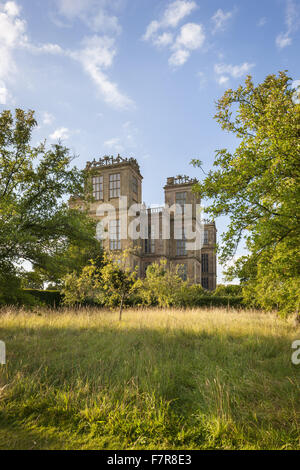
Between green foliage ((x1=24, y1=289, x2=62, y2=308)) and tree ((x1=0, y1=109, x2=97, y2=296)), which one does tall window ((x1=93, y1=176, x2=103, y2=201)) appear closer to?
green foliage ((x1=24, y1=289, x2=62, y2=308))

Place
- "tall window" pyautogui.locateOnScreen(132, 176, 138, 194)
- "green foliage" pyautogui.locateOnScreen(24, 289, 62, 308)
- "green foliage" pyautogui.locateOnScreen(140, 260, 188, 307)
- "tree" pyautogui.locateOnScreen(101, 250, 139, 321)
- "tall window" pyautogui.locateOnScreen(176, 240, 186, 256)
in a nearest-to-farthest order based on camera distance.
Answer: "tree" pyautogui.locateOnScreen(101, 250, 139, 321), "green foliage" pyautogui.locateOnScreen(140, 260, 188, 307), "green foliage" pyautogui.locateOnScreen(24, 289, 62, 308), "tall window" pyautogui.locateOnScreen(132, 176, 138, 194), "tall window" pyautogui.locateOnScreen(176, 240, 186, 256)

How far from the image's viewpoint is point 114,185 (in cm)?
3109

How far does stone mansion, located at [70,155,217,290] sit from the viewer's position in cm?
3053

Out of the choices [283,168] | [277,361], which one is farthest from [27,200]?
[277,361]

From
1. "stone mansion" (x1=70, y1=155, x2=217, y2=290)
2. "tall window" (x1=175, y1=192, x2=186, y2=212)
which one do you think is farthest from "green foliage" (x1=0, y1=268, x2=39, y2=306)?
"tall window" (x1=175, y1=192, x2=186, y2=212)

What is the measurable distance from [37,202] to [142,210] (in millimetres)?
24075

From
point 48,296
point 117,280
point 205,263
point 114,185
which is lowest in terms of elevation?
point 48,296

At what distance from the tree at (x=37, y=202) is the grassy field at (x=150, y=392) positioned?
7.24ft

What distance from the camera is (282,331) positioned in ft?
28.0

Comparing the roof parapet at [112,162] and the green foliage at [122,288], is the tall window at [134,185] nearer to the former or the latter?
the roof parapet at [112,162]

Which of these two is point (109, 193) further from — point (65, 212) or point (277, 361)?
point (277, 361)

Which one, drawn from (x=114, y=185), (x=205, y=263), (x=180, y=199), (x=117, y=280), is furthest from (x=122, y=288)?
(x=205, y=263)

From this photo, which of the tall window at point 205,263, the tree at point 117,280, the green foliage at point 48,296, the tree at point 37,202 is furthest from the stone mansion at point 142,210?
the tree at point 37,202

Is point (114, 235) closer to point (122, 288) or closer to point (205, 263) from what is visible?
point (205, 263)
